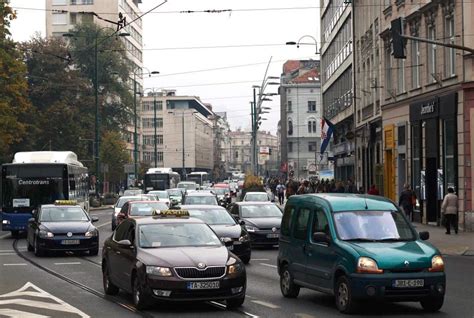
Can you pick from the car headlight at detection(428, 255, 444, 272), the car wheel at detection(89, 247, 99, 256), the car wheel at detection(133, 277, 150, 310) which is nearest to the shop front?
the car wheel at detection(89, 247, 99, 256)

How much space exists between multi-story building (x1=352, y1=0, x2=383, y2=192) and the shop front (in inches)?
276

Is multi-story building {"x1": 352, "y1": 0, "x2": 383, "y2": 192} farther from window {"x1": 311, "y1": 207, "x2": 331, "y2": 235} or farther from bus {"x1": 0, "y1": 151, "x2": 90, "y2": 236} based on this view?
window {"x1": 311, "y1": 207, "x2": 331, "y2": 235}

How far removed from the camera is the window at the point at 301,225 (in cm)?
1477

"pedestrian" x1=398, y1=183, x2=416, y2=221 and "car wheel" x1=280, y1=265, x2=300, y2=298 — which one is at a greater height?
"pedestrian" x1=398, y1=183, x2=416, y2=221

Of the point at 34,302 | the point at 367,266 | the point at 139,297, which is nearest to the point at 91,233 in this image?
the point at 34,302

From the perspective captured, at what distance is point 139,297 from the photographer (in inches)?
534

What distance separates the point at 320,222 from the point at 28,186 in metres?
22.7

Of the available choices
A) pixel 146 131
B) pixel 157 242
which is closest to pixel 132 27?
pixel 146 131

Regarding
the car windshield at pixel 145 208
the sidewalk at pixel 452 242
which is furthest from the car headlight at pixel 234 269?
the car windshield at pixel 145 208

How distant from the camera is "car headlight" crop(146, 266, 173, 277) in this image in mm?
13206

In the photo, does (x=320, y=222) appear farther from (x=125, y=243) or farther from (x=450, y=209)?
(x=450, y=209)

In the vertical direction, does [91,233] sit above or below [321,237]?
below

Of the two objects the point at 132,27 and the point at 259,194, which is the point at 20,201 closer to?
the point at 259,194

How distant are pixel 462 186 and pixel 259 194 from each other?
16.4 m
